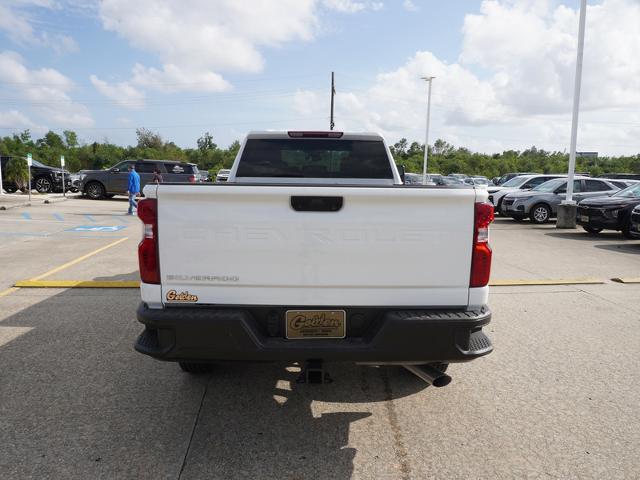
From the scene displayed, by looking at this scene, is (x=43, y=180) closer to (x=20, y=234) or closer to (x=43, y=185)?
(x=43, y=185)

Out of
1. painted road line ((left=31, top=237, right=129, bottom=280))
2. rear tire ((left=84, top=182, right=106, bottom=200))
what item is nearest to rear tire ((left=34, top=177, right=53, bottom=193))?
rear tire ((left=84, top=182, right=106, bottom=200))

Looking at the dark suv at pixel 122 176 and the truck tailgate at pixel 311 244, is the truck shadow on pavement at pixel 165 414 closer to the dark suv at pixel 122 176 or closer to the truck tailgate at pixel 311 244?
the truck tailgate at pixel 311 244

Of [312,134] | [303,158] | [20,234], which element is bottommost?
[20,234]

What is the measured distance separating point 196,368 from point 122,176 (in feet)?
71.7

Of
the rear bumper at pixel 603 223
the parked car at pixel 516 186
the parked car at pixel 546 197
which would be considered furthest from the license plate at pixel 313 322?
the parked car at pixel 516 186

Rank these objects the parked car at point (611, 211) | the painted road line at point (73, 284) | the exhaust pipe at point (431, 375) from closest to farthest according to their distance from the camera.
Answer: the exhaust pipe at point (431, 375) → the painted road line at point (73, 284) → the parked car at point (611, 211)

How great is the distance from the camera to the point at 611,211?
12984 millimetres

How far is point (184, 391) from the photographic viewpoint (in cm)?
371

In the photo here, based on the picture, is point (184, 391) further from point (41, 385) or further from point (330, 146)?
point (330, 146)

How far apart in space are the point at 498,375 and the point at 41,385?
11.8 feet

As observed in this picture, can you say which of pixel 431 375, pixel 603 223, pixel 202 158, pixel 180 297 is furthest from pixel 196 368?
pixel 202 158

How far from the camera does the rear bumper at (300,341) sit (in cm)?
278

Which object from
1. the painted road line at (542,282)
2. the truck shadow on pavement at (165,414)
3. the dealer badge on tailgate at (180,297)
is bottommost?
the truck shadow on pavement at (165,414)

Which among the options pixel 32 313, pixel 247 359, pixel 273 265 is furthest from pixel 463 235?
pixel 32 313
